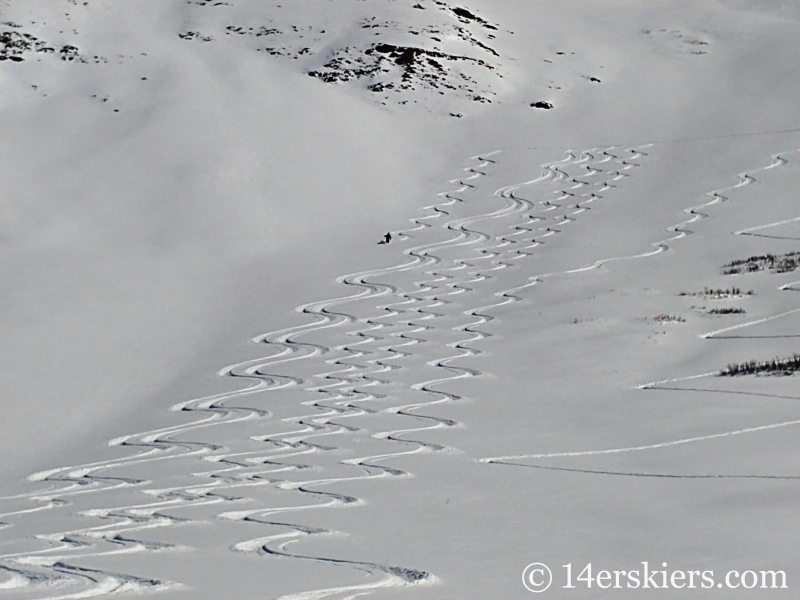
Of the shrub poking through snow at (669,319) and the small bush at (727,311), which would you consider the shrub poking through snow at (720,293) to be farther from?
the shrub poking through snow at (669,319)

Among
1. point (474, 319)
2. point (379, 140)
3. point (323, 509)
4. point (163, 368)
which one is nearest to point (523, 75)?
point (379, 140)

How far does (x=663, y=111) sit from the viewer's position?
30.8 metres

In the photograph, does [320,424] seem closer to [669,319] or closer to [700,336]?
[700,336]

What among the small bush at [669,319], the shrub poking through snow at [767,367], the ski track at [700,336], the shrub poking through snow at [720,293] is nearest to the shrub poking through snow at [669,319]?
→ the small bush at [669,319]

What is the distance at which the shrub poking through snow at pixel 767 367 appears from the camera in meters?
10.0

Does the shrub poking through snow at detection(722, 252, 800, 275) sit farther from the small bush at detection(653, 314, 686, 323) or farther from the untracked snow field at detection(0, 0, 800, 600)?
the small bush at detection(653, 314, 686, 323)

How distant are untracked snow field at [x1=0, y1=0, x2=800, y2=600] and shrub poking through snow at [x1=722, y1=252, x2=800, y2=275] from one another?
106 mm

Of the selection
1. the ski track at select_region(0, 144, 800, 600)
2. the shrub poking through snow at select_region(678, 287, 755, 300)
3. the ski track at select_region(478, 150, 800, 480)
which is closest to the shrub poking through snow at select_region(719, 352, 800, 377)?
the ski track at select_region(478, 150, 800, 480)

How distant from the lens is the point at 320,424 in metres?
10.5

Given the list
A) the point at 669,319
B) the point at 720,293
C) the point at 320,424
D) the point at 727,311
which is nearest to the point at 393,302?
the point at 669,319

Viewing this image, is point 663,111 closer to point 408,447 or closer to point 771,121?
point 771,121

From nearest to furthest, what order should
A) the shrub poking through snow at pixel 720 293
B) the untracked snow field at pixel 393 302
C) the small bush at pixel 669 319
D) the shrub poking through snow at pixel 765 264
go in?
the untracked snow field at pixel 393 302, the small bush at pixel 669 319, the shrub poking through snow at pixel 720 293, the shrub poking through snow at pixel 765 264

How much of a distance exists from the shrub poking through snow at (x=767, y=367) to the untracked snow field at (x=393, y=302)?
51 mm

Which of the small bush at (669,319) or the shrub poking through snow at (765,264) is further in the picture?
the shrub poking through snow at (765,264)
